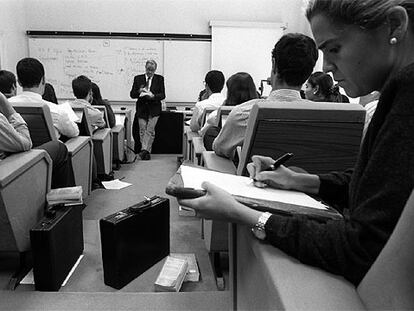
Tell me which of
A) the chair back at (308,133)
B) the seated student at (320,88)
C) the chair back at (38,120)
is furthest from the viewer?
the seated student at (320,88)

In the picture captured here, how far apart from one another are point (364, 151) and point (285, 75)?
1.11 metres

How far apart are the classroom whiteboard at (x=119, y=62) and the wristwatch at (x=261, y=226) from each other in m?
5.17

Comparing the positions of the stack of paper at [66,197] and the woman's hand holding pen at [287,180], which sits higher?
the woman's hand holding pen at [287,180]

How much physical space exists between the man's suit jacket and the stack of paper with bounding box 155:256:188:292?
3.44 meters

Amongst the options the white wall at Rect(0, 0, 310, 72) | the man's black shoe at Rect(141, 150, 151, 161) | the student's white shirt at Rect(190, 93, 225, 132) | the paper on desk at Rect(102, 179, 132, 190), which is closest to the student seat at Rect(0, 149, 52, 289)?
the paper on desk at Rect(102, 179, 132, 190)

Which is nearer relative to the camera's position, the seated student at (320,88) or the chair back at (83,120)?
the seated student at (320,88)

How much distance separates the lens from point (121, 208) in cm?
287

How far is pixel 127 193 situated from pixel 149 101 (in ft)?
7.06

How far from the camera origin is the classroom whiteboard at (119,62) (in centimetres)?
546

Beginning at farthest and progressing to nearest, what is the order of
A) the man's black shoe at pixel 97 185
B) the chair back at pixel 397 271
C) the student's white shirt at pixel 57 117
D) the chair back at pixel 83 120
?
1. the man's black shoe at pixel 97 185
2. the chair back at pixel 83 120
3. the student's white shirt at pixel 57 117
4. the chair back at pixel 397 271

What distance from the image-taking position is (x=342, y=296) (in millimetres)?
586

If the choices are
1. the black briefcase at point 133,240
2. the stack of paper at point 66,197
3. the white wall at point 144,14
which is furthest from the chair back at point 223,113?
the white wall at point 144,14

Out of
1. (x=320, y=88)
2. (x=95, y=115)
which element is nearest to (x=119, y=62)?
(x=95, y=115)

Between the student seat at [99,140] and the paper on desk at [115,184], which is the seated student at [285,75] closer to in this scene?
the student seat at [99,140]
